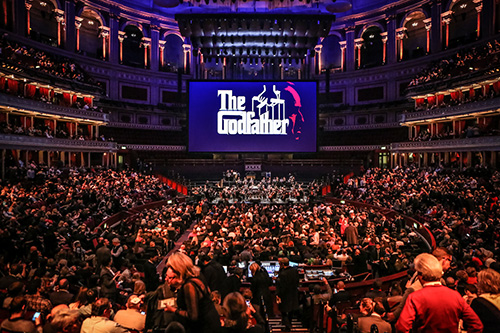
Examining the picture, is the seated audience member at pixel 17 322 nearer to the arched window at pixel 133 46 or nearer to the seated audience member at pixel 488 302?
the seated audience member at pixel 488 302

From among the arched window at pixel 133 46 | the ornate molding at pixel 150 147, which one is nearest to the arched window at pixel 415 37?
the ornate molding at pixel 150 147

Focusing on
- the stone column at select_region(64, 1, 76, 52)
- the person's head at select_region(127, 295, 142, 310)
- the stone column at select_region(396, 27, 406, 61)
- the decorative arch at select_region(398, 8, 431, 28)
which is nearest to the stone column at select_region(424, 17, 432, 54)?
the decorative arch at select_region(398, 8, 431, 28)

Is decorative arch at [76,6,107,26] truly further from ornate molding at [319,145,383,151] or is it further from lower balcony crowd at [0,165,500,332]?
ornate molding at [319,145,383,151]

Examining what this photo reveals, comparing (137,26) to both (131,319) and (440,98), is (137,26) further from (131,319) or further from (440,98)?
(131,319)

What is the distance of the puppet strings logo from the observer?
31.6 m

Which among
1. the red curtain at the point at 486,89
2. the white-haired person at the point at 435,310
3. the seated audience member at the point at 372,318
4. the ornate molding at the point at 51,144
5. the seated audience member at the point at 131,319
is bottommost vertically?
the seated audience member at the point at 372,318

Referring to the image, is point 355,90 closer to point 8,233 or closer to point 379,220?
point 379,220

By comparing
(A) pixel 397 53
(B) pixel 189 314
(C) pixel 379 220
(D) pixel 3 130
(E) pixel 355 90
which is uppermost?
(A) pixel 397 53

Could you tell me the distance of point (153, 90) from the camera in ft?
148

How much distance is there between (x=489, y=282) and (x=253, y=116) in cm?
2838

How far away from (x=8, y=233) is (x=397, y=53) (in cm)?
4053

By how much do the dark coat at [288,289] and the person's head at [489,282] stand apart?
12.8ft

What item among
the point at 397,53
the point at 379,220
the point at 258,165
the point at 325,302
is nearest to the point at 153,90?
the point at 258,165

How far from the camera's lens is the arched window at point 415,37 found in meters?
40.6
